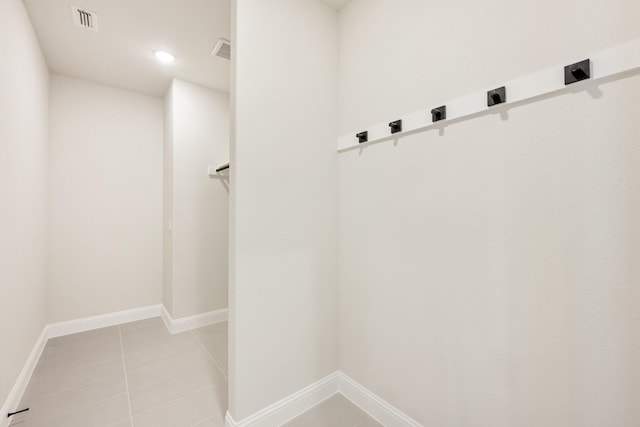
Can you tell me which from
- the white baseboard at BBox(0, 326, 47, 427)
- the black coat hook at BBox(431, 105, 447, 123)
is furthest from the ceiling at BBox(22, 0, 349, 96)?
the white baseboard at BBox(0, 326, 47, 427)

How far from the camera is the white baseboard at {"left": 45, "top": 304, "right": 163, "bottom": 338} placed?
265 centimetres

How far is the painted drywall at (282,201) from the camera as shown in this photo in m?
1.45

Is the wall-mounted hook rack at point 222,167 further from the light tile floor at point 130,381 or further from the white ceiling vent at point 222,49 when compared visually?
the light tile floor at point 130,381

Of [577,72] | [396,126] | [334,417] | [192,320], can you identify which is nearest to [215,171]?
[192,320]

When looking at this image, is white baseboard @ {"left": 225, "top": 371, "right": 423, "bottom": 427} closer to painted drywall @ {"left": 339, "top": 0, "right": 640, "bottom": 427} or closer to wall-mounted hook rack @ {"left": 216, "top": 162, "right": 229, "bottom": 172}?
painted drywall @ {"left": 339, "top": 0, "right": 640, "bottom": 427}

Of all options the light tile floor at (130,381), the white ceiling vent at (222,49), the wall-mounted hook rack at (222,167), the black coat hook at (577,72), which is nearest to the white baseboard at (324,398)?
the light tile floor at (130,381)

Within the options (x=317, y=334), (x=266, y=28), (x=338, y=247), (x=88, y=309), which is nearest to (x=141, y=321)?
(x=88, y=309)

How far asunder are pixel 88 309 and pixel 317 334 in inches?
106

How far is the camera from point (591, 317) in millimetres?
895

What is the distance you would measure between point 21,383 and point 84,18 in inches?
102

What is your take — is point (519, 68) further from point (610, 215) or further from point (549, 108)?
point (610, 215)

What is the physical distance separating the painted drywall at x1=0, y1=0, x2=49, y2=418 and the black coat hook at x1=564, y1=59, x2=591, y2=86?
8.73 feet

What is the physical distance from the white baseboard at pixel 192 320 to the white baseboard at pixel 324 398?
5.19 ft

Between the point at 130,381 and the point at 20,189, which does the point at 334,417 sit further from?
the point at 20,189
